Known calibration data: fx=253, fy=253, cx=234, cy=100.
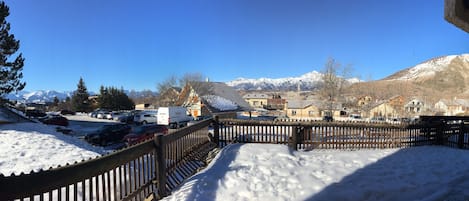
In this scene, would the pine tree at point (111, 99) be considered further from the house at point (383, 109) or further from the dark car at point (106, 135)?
the house at point (383, 109)

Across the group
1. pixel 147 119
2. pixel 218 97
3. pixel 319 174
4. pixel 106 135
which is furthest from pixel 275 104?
pixel 319 174

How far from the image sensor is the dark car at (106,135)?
65.6 ft

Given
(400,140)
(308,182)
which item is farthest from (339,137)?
(308,182)

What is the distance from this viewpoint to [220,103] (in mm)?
41469

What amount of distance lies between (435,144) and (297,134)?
6289mm

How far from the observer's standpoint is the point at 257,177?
19.0 ft

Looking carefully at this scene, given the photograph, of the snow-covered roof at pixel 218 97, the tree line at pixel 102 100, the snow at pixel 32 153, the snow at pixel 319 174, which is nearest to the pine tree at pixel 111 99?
the tree line at pixel 102 100

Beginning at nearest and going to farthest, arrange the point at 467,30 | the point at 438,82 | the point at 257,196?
the point at 467,30 → the point at 257,196 → the point at 438,82

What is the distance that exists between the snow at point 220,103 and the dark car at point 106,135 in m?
18.9

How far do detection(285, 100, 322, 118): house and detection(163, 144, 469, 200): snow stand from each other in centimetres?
6737

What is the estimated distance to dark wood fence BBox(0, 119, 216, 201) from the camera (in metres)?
2.48

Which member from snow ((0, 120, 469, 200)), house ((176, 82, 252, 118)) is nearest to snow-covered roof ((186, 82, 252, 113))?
house ((176, 82, 252, 118))

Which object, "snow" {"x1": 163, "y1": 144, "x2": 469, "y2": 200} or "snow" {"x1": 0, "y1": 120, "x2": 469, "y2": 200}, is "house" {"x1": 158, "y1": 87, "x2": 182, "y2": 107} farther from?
"snow" {"x1": 163, "y1": 144, "x2": 469, "y2": 200}

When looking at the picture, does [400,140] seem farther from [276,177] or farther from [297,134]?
[276,177]
